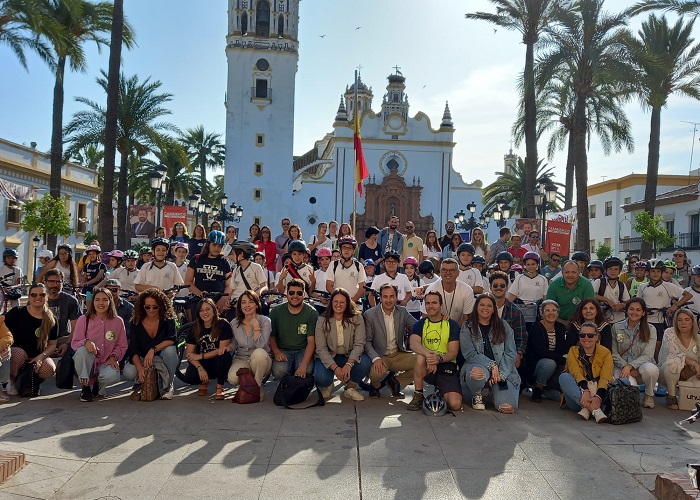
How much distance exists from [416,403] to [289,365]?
59.4 inches

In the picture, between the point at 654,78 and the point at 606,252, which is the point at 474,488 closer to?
the point at 654,78

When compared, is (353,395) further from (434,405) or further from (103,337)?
(103,337)

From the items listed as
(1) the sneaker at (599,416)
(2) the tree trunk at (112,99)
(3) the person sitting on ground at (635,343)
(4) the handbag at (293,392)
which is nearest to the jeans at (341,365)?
(4) the handbag at (293,392)

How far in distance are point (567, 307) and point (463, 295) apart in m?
1.44

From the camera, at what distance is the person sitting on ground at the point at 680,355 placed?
23.4 ft

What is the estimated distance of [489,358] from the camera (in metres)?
7.02

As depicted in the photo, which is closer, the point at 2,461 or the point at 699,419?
the point at 2,461

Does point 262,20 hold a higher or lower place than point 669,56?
higher

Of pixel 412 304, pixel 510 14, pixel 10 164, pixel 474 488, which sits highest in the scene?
pixel 510 14

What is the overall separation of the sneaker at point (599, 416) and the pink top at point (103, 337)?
16.6 ft

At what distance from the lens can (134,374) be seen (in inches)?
277

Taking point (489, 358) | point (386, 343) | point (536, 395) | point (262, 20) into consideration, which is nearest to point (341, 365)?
point (386, 343)

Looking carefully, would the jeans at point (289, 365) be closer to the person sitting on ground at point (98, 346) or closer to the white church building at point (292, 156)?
the person sitting on ground at point (98, 346)

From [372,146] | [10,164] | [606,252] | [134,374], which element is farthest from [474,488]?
[372,146]
